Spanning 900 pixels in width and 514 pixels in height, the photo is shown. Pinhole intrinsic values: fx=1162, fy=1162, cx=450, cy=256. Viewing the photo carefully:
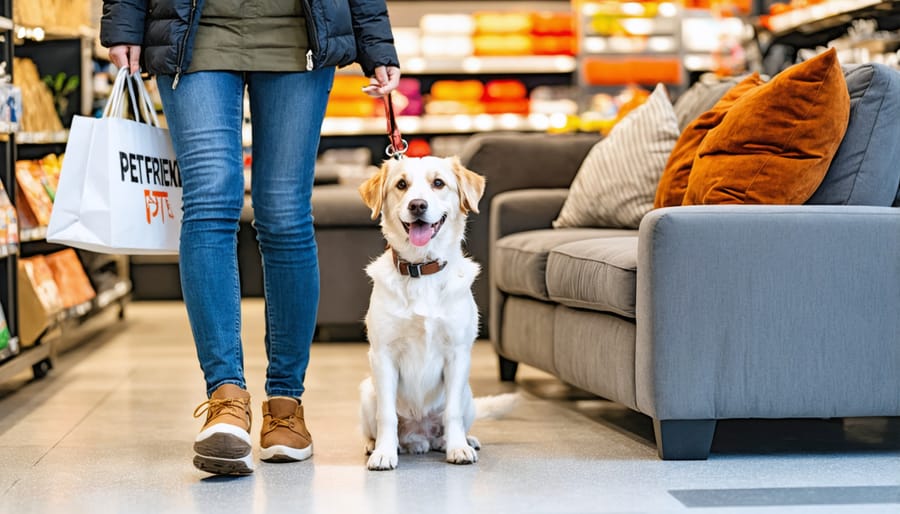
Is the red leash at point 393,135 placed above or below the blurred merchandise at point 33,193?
above

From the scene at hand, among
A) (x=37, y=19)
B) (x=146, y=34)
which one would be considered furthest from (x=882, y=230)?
(x=37, y=19)

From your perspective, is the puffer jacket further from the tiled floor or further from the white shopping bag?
the tiled floor

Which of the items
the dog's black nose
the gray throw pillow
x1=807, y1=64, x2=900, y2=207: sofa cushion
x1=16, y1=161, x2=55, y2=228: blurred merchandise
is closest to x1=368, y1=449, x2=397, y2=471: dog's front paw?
the dog's black nose

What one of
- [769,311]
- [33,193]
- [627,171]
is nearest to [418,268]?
[769,311]

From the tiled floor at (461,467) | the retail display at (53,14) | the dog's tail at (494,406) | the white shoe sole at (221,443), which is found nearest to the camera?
the tiled floor at (461,467)

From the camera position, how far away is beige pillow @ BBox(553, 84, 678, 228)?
12.3 feet

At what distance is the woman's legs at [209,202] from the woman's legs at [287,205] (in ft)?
0.23

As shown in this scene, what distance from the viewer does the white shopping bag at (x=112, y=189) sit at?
248 cm

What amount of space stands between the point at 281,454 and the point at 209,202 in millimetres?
583

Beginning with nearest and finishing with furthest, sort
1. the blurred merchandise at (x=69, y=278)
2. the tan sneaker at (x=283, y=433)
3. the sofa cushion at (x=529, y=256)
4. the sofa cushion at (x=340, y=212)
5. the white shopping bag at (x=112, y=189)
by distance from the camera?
the white shopping bag at (x=112, y=189)
the tan sneaker at (x=283, y=433)
the sofa cushion at (x=529, y=256)
the blurred merchandise at (x=69, y=278)
the sofa cushion at (x=340, y=212)

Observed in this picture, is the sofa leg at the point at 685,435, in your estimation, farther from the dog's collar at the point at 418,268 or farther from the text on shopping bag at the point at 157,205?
the text on shopping bag at the point at 157,205

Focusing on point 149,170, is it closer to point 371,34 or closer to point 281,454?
point 371,34

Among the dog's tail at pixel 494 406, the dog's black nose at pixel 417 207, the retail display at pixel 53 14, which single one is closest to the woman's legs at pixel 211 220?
the dog's black nose at pixel 417 207

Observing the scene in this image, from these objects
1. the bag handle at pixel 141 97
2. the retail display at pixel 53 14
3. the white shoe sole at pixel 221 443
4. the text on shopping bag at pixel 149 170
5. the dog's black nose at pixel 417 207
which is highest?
the retail display at pixel 53 14
